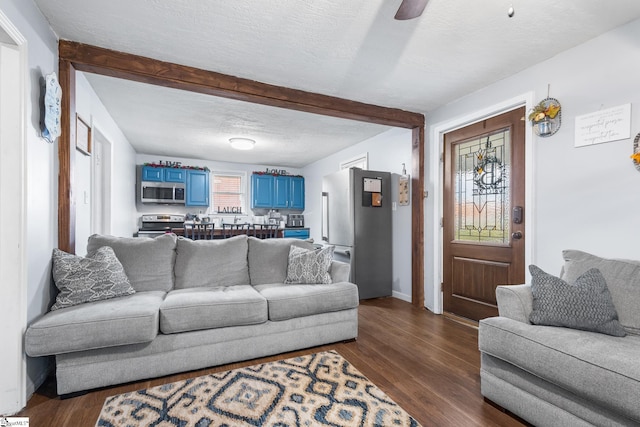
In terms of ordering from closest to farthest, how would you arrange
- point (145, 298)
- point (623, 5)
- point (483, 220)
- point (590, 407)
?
1. point (590, 407)
2. point (623, 5)
3. point (145, 298)
4. point (483, 220)

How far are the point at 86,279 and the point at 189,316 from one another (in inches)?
31.1

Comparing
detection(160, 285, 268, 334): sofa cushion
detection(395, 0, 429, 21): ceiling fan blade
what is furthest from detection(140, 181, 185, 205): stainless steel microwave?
detection(395, 0, 429, 21): ceiling fan blade

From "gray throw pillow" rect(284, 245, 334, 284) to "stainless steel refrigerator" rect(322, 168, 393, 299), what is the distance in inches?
48.3

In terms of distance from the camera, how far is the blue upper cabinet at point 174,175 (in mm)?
6095

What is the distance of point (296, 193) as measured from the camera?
7.36m

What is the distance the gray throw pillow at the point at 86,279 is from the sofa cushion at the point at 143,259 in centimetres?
18

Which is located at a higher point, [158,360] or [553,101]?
[553,101]

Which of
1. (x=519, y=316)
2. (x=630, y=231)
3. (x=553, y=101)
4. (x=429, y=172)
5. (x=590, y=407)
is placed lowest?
(x=590, y=407)

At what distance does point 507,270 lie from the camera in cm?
286

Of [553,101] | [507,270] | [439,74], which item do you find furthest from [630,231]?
[439,74]

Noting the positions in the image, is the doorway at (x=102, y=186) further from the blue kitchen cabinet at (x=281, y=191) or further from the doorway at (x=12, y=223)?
the blue kitchen cabinet at (x=281, y=191)

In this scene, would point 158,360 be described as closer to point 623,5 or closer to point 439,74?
point 439,74

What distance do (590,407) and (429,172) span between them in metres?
2.77

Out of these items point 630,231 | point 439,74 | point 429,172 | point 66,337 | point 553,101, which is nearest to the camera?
point 66,337
